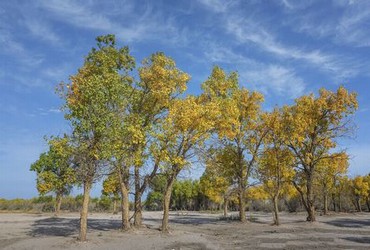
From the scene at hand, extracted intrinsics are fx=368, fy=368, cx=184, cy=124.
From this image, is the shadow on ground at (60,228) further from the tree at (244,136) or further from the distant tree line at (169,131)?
the tree at (244,136)

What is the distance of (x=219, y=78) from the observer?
3744 centimetres

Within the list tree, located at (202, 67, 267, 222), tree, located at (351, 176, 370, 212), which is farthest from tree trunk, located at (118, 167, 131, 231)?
tree, located at (351, 176, 370, 212)

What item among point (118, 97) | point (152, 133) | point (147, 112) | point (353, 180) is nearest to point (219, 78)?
point (147, 112)

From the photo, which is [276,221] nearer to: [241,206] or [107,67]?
[241,206]

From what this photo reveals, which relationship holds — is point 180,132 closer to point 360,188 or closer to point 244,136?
point 244,136

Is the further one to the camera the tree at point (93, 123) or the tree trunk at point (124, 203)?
the tree trunk at point (124, 203)

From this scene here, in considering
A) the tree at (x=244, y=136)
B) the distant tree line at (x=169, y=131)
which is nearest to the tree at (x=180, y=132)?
the distant tree line at (x=169, y=131)

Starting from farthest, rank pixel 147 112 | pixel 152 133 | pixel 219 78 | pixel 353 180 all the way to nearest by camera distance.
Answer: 1. pixel 353 180
2. pixel 219 78
3. pixel 147 112
4. pixel 152 133

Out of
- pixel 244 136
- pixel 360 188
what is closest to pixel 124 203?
pixel 244 136

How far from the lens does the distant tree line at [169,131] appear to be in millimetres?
23797

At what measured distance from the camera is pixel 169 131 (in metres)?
29.0

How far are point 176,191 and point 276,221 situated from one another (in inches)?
3074

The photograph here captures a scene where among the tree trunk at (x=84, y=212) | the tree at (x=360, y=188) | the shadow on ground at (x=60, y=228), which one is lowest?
the shadow on ground at (x=60, y=228)

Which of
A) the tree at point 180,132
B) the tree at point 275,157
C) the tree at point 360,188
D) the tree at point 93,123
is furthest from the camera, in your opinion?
the tree at point 360,188
